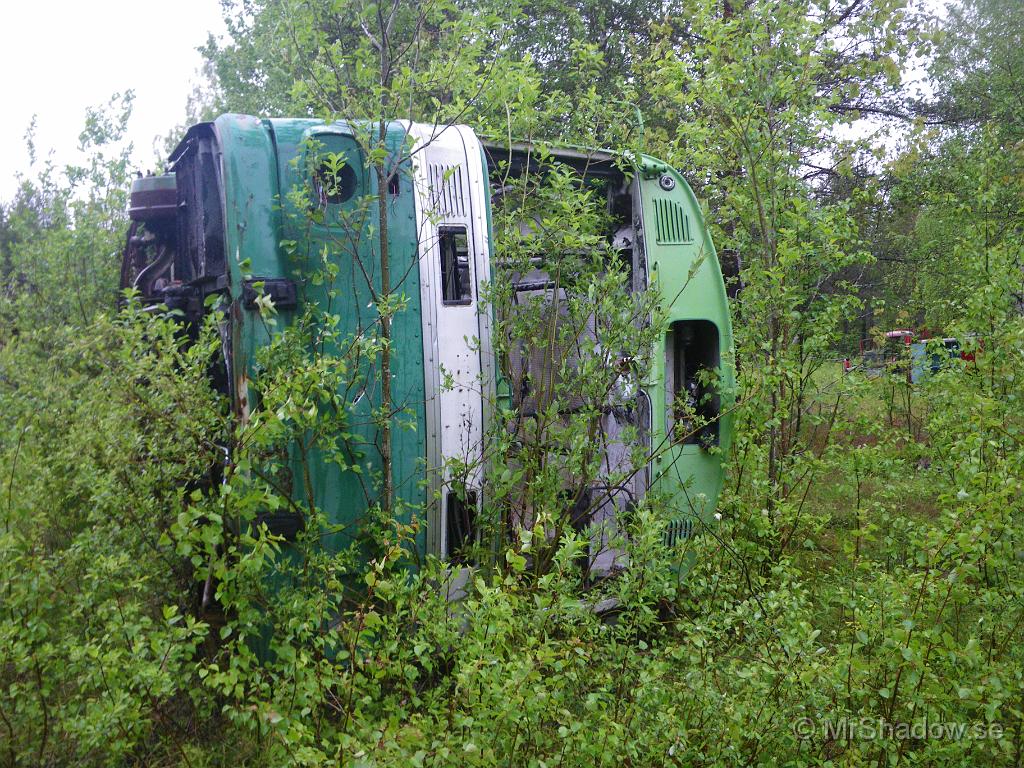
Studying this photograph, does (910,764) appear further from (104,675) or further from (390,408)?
(104,675)

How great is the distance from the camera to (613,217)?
5.68 m

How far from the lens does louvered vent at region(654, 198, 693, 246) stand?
223 inches

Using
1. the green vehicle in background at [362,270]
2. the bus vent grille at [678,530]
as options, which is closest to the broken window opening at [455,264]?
the green vehicle in background at [362,270]

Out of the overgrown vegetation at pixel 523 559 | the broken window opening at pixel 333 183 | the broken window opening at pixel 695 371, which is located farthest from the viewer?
the broken window opening at pixel 695 371

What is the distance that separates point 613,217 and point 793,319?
1584 millimetres

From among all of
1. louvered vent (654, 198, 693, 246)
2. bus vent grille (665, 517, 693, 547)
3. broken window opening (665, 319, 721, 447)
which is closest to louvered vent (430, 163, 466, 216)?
louvered vent (654, 198, 693, 246)

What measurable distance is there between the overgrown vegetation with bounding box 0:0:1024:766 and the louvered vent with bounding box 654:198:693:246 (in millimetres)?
524

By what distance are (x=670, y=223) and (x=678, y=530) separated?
2.05m

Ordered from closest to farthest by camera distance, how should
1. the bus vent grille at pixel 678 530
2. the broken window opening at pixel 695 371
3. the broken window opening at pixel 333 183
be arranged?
1. the broken window opening at pixel 333 183
2. the bus vent grille at pixel 678 530
3. the broken window opening at pixel 695 371

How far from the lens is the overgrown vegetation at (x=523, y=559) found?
3.22m

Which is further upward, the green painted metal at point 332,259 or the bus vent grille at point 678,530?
the green painted metal at point 332,259

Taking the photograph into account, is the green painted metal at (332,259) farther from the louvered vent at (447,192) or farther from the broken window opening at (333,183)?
the louvered vent at (447,192)

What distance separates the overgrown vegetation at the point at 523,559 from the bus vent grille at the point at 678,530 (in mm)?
214

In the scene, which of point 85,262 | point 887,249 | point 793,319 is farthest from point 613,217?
point 887,249
